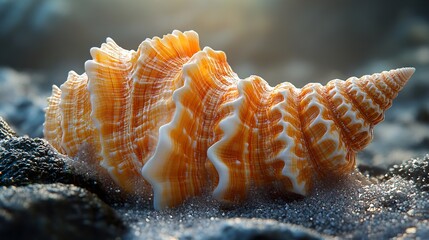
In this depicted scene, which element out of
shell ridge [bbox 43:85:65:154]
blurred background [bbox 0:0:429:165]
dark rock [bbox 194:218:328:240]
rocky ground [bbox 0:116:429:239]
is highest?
blurred background [bbox 0:0:429:165]

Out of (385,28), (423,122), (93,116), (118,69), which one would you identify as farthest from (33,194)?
(385,28)

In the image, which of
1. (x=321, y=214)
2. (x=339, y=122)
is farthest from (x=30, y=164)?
(x=339, y=122)

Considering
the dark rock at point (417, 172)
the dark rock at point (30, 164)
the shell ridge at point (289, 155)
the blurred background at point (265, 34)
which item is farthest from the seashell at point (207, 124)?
the blurred background at point (265, 34)

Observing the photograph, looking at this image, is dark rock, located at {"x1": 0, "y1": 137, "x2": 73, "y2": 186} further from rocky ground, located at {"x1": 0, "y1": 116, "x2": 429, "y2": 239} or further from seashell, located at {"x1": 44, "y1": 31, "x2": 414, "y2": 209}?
seashell, located at {"x1": 44, "y1": 31, "x2": 414, "y2": 209}

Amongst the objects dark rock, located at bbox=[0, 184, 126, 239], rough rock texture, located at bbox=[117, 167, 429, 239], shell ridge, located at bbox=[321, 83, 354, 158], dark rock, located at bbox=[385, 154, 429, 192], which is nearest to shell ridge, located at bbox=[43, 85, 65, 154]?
rough rock texture, located at bbox=[117, 167, 429, 239]

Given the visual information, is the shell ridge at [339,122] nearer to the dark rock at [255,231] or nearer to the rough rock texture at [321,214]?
the rough rock texture at [321,214]

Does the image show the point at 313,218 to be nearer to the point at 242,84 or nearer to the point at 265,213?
the point at 265,213
